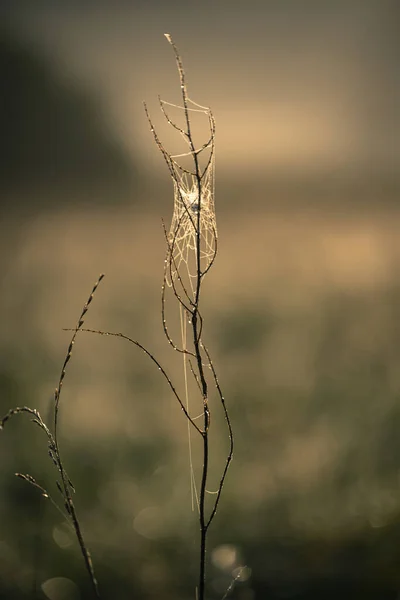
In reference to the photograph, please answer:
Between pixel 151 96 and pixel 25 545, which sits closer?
pixel 151 96

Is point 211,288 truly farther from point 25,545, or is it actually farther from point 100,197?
point 25,545

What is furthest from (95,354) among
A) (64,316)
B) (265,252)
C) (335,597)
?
(335,597)

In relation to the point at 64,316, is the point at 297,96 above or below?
above

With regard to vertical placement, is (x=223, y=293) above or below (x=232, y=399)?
above

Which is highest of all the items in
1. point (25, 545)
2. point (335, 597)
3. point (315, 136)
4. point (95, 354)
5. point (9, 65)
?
point (9, 65)


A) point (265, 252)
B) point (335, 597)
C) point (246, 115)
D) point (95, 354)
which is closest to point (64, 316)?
point (95, 354)
